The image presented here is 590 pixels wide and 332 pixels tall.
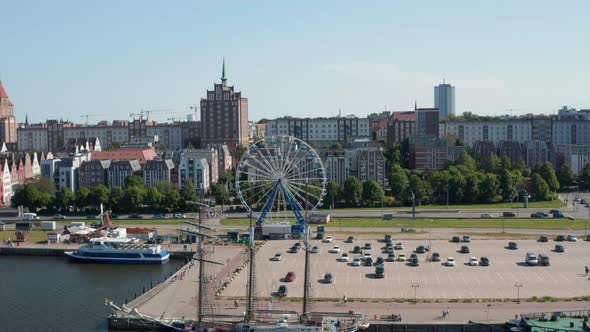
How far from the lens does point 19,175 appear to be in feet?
214

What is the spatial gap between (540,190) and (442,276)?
28500 mm

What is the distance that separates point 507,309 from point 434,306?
2356 millimetres

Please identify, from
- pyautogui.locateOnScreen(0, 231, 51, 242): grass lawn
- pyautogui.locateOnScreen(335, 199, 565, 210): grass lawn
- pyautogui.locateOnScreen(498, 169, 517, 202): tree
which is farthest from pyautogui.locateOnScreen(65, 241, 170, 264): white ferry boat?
pyautogui.locateOnScreen(498, 169, 517, 202): tree

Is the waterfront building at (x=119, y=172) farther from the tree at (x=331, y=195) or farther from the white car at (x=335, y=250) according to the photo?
the white car at (x=335, y=250)

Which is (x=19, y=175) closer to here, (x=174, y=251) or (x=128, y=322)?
(x=174, y=251)

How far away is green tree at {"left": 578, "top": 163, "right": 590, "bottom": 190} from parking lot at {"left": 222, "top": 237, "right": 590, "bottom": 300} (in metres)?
27.7

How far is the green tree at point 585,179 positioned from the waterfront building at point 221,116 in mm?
33376

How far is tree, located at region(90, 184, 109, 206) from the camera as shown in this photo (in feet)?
178

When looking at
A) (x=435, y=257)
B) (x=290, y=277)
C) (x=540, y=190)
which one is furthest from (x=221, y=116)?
(x=290, y=277)

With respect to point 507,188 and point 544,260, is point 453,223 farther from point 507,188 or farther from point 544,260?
point 544,260

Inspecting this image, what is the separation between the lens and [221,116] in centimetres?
8250

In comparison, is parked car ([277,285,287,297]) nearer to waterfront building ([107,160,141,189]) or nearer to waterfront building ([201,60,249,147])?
waterfront building ([107,160,141,189])

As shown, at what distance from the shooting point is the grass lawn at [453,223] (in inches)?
1820

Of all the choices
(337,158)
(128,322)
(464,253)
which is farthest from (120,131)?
(128,322)
